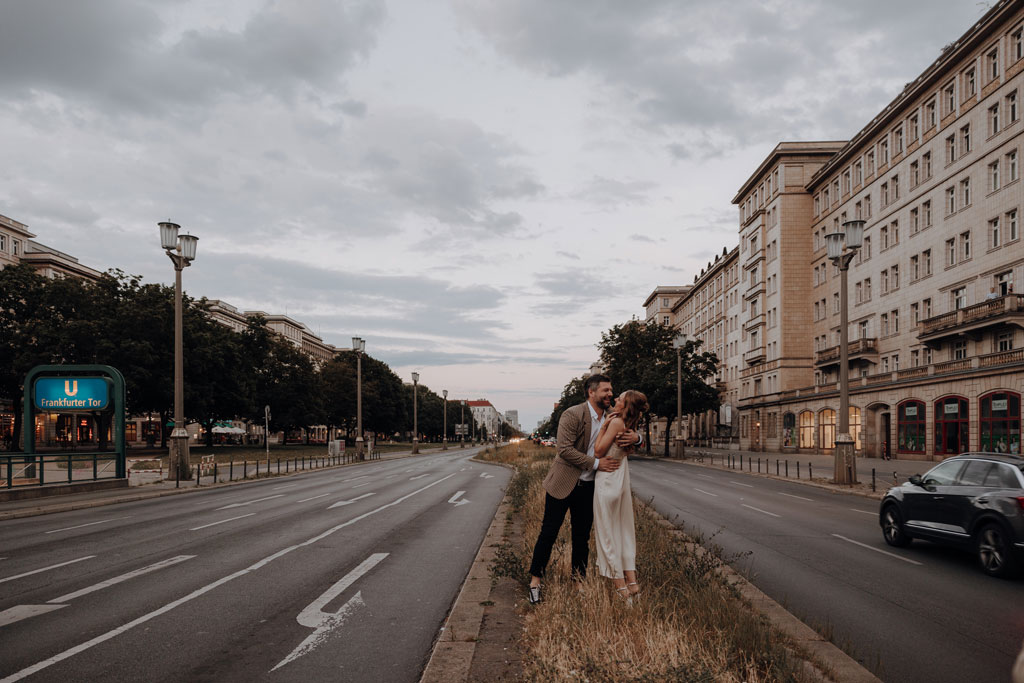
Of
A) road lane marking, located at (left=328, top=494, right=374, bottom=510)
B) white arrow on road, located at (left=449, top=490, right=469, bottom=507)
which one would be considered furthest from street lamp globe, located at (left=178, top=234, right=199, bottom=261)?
white arrow on road, located at (left=449, top=490, right=469, bottom=507)

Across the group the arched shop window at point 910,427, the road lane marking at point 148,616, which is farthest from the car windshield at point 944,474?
the arched shop window at point 910,427

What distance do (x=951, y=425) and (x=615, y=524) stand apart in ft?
133

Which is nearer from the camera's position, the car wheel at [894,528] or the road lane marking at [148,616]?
the road lane marking at [148,616]

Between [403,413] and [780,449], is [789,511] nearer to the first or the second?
[780,449]

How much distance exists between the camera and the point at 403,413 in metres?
117

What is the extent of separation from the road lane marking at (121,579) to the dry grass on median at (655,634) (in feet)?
15.5

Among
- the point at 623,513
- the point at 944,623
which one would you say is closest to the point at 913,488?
the point at 944,623

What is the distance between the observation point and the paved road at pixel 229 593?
5387 mm

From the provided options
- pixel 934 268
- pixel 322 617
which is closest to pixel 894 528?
pixel 322 617

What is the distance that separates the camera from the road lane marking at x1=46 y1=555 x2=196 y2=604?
7.59 meters

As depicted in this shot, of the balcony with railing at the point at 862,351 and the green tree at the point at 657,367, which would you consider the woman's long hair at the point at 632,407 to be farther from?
the balcony with railing at the point at 862,351

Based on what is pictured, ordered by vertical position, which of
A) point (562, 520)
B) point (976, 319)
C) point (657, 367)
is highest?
point (976, 319)

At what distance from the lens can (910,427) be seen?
43.8 metres

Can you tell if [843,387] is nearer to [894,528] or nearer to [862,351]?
[894,528]
